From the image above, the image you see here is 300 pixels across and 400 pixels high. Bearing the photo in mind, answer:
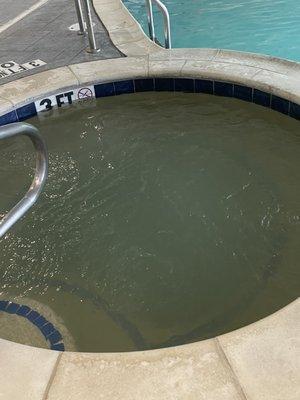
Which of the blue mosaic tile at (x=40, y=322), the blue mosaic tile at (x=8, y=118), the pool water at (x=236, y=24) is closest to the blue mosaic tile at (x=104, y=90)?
the blue mosaic tile at (x=8, y=118)

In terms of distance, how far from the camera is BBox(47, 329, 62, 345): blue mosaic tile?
9.52ft

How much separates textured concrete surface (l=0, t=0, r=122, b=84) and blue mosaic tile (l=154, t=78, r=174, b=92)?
0.97m

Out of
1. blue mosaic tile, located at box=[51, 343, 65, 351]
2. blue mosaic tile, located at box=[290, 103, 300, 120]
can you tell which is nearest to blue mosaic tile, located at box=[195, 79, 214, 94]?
blue mosaic tile, located at box=[290, 103, 300, 120]

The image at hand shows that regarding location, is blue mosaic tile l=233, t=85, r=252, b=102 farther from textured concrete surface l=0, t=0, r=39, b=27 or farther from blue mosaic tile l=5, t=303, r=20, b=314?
textured concrete surface l=0, t=0, r=39, b=27

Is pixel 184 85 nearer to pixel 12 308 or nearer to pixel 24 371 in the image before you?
pixel 12 308

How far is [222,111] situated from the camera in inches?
206

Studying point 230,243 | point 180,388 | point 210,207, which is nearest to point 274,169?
point 210,207

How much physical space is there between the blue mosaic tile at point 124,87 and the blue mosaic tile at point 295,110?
6.68ft

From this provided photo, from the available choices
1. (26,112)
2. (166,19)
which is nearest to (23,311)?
(26,112)

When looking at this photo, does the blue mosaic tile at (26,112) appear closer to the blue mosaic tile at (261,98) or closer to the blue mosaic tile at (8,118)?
the blue mosaic tile at (8,118)

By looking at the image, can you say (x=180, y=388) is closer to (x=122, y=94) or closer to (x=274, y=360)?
(x=274, y=360)

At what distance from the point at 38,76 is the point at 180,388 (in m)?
4.74

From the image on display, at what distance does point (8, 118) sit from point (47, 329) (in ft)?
10.3

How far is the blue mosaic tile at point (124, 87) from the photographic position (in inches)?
228
